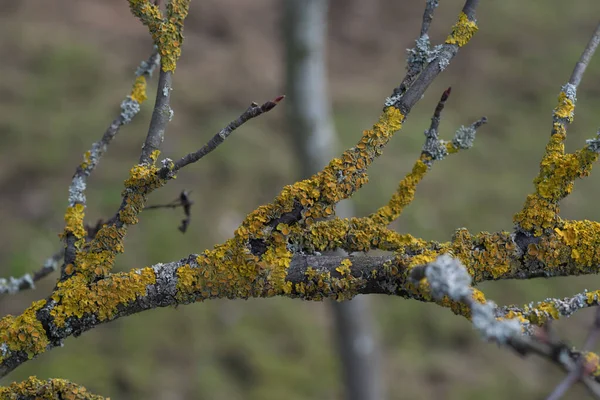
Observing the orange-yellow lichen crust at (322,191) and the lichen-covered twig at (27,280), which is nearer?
the orange-yellow lichen crust at (322,191)

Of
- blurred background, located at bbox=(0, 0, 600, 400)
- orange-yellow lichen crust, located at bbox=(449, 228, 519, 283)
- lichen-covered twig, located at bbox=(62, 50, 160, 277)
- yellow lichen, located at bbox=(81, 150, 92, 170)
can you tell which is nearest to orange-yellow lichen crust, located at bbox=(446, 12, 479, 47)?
orange-yellow lichen crust, located at bbox=(449, 228, 519, 283)

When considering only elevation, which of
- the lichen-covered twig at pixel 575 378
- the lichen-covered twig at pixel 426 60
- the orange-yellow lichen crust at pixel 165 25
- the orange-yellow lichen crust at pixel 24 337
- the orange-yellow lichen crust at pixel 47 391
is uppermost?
the orange-yellow lichen crust at pixel 165 25

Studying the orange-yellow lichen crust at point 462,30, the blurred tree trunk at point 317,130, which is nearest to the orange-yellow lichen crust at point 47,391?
the orange-yellow lichen crust at point 462,30

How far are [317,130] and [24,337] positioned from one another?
1.85m

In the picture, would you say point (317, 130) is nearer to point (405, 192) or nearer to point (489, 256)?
point (405, 192)

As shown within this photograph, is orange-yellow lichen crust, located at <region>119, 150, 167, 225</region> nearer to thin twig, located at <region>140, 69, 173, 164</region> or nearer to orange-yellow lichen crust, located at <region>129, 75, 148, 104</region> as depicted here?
thin twig, located at <region>140, 69, 173, 164</region>

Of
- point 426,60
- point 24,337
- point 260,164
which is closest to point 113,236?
point 24,337

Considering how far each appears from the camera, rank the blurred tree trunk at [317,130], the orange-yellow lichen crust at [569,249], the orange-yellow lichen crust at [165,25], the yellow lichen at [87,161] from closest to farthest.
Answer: the orange-yellow lichen crust at [569,249], the orange-yellow lichen crust at [165,25], the yellow lichen at [87,161], the blurred tree trunk at [317,130]

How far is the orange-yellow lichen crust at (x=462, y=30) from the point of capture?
110 centimetres

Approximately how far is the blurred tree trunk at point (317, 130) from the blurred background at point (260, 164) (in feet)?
0.38

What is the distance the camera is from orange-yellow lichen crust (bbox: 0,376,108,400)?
3.27 feet

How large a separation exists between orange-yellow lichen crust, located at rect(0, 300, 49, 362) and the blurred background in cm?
190

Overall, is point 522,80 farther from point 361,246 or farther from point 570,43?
point 361,246

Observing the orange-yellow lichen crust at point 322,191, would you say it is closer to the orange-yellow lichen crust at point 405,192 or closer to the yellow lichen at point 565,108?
the orange-yellow lichen crust at point 405,192
